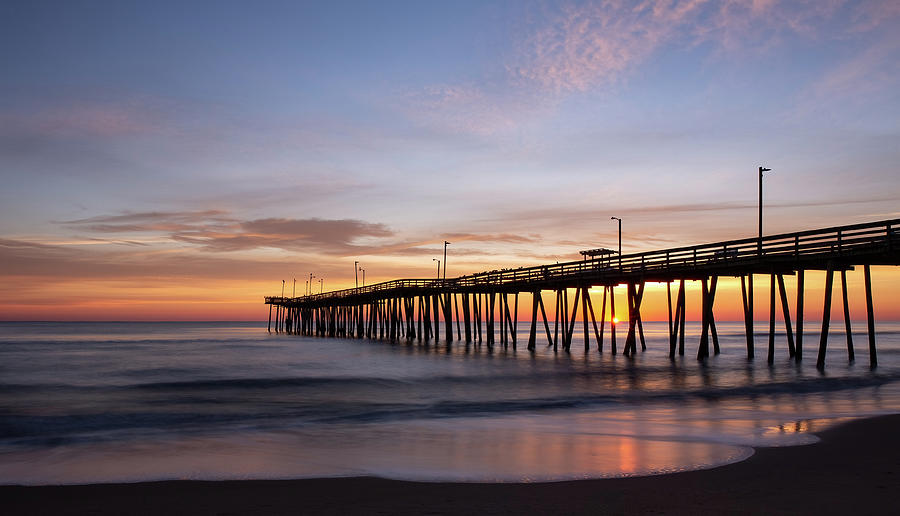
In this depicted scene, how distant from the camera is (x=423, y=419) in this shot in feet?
Result: 48.2

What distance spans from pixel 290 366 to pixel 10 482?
25.4 m

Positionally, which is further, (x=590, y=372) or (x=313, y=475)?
(x=590, y=372)

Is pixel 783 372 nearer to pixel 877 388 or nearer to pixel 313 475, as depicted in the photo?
pixel 877 388

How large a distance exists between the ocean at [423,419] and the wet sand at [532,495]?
2.03ft

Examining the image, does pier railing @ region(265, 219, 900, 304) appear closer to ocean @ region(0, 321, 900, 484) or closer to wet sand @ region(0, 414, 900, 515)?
ocean @ region(0, 321, 900, 484)

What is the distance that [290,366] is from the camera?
33.2m

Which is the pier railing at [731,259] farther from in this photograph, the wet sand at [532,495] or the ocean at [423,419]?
the wet sand at [532,495]

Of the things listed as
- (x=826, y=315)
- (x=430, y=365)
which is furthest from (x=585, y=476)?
(x=430, y=365)

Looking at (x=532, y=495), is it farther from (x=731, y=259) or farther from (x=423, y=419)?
(x=731, y=259)

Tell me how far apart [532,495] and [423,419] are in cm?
804

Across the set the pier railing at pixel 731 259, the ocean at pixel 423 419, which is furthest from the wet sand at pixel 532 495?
the pier railing at pixel 731 259

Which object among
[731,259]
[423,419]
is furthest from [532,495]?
[731,259]

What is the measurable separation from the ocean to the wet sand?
2.03 ft

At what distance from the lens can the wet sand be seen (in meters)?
6.26
